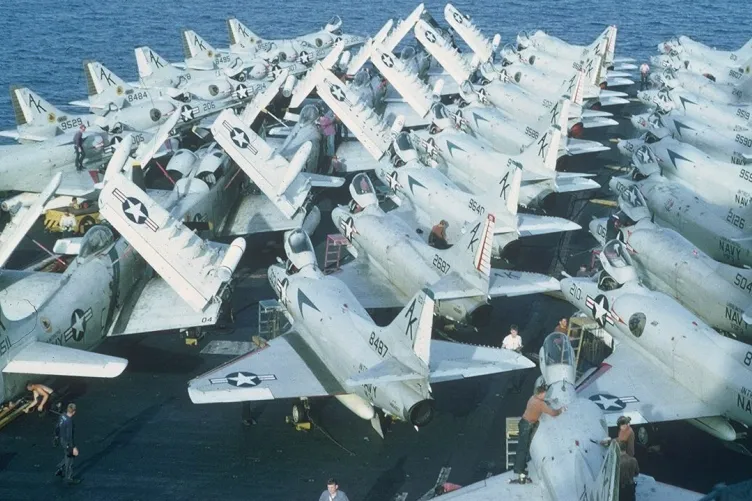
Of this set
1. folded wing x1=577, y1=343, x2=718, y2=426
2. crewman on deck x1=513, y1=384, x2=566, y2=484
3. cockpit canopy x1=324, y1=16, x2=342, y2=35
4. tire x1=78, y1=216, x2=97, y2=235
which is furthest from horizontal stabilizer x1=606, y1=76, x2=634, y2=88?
crewman on deck x1=513, y1=384, x2=566, y2=484

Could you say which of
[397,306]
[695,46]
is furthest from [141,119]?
[695,46]

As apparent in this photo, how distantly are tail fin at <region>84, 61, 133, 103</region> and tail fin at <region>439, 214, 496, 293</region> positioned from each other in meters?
28.5

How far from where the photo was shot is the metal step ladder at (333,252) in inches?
1413

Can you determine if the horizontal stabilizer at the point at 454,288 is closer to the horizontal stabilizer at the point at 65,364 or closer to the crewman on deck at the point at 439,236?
the crewman on deck at the point at 439,236

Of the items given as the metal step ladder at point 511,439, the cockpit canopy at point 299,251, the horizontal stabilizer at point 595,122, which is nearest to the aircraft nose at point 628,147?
the horizontal stabilizer at point 595,122

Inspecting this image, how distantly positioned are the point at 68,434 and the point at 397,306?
12.1 m

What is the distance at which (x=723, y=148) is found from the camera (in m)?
45.8

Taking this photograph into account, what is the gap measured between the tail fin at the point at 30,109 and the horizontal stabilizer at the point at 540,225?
24078mm

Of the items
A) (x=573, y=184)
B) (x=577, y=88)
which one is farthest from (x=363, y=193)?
(x=577, y=88)

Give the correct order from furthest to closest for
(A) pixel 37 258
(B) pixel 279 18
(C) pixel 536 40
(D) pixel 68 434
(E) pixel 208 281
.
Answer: (B) pixel 279 18, (C) pixel 536 40, (A) pixel 37 258, (E) pixel 208 281, (D) pixel 68 434

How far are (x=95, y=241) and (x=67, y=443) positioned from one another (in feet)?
27.2

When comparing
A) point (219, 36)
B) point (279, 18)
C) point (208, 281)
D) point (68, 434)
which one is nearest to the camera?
point (68, 434)

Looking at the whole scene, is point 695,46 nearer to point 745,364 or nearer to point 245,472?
point 745,364

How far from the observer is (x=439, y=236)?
3553 cm
